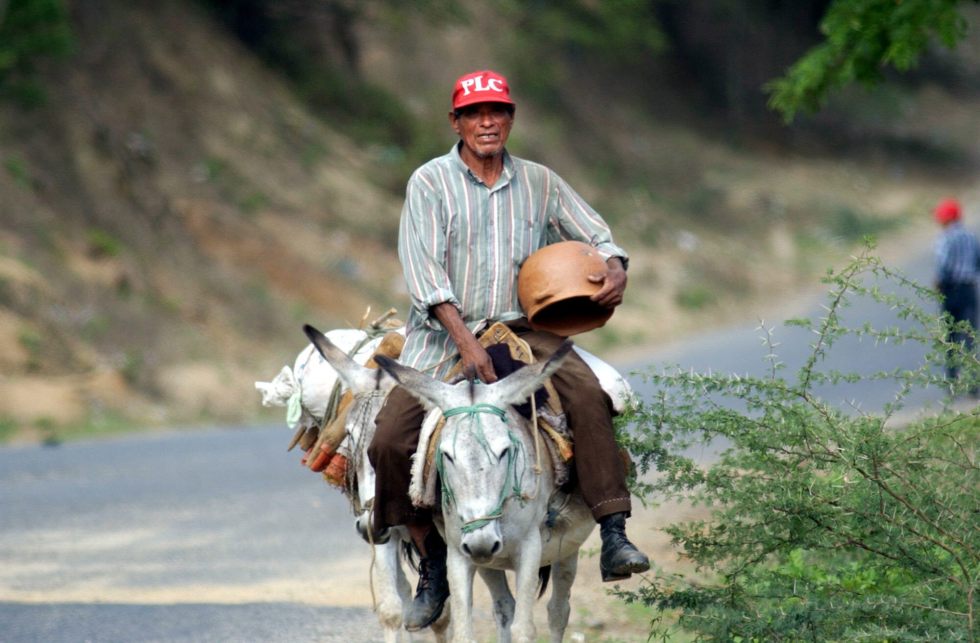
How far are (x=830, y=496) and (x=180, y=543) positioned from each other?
21.8 feet

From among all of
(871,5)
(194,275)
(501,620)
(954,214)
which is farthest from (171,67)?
(501,620)

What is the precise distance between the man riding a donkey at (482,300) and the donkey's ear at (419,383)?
0.26 meters

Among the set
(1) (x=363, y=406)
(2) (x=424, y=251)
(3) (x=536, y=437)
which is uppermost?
(2) (x=424, y=251)

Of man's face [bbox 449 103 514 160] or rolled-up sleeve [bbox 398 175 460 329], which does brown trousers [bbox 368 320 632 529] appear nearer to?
rolled-up sleeve [bbox 398 175 460 329]

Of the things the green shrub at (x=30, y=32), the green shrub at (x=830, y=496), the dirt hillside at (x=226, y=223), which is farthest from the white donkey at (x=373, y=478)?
the green shrub at (x=30, y=32)

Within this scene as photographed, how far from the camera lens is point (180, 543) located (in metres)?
11.4

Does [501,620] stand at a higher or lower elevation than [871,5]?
lower

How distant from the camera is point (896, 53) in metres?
9.05

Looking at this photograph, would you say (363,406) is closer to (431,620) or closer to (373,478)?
(373,478)

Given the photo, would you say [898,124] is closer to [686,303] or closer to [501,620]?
[686,303]

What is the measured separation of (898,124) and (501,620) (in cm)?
4662

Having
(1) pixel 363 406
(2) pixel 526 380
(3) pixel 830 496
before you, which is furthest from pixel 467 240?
(3) pixel 830 496

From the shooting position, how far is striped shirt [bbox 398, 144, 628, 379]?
669cm

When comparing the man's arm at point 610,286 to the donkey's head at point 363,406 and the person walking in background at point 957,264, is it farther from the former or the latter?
the person walking in background at point 957,264
